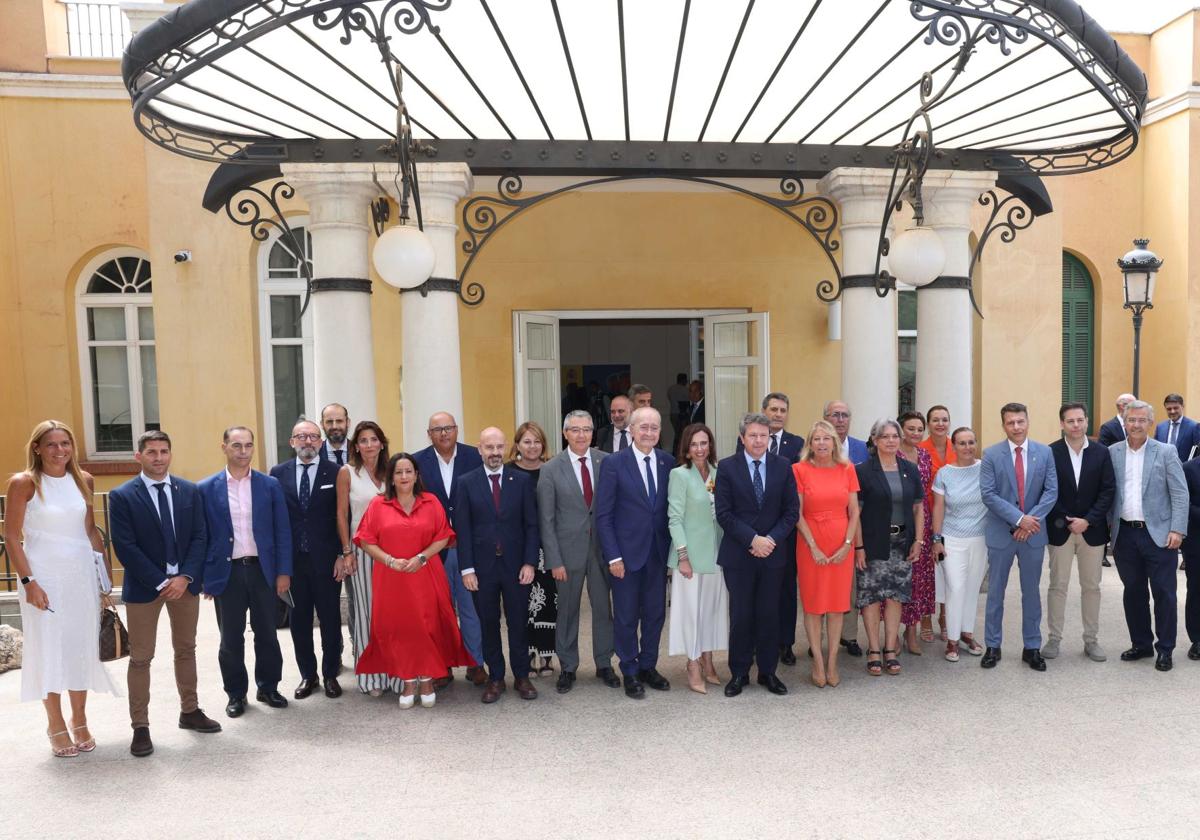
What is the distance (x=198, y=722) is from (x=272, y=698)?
45 cm

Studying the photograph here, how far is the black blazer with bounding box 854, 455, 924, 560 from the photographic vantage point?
17.7 feet

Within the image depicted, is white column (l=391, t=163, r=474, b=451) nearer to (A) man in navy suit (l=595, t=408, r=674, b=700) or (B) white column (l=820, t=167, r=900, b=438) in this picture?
(A) man in navy suit (l=595, t=408, r=674, b=700)

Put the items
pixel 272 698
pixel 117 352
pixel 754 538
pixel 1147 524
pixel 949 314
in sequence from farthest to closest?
pixel 117 352 → pixel 949 314 → pixel 1147 524 → pixel 272 698 → pixel 754 538

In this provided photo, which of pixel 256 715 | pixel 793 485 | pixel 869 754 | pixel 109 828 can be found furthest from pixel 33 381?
pixel 869 754

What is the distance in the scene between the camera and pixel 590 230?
9391 mm

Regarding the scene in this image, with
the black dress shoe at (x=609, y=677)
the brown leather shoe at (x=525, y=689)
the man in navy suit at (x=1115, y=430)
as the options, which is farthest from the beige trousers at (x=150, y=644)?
the man in navy suit at (x=1115, y=430)

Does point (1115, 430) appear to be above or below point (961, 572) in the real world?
above

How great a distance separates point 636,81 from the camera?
585 cm

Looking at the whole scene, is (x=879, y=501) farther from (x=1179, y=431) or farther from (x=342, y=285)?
(x=1179, y=431)

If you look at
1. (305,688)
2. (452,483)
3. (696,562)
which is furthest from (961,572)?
(305,688)

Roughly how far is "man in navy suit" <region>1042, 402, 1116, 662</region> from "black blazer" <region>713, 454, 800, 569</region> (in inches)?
70.7

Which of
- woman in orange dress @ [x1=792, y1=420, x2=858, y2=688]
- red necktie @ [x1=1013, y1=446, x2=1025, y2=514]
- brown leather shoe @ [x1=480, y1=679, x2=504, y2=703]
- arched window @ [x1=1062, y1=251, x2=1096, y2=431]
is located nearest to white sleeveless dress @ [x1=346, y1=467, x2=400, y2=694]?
brown leather shoe @ [x1=480, y1=679, x2=504, y2=703]

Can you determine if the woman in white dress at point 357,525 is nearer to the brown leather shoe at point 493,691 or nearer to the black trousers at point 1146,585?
the brown leather shoe at point 493,691

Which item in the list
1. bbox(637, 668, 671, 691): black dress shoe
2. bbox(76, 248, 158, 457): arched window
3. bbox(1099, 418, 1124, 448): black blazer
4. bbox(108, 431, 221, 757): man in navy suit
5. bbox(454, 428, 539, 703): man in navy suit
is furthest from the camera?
bbox(76, 248, 158, 457): arched window
